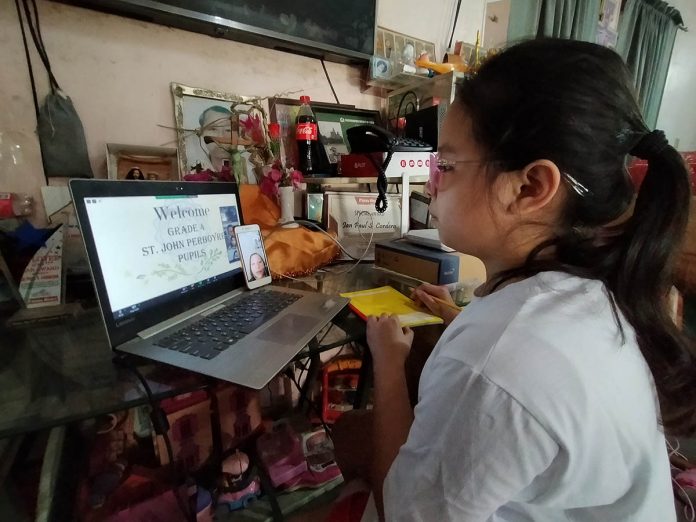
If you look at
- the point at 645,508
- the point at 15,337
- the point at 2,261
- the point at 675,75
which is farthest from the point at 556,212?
the point at 675,75

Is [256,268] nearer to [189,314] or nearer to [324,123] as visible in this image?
[189,314]

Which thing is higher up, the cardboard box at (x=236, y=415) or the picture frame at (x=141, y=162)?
the picture frame at (x=141, y=162)

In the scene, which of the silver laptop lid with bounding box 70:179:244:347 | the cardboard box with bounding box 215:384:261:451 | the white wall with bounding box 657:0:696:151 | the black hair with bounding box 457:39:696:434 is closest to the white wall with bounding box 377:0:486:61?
the silver laptop lid with bounding box 70:179:244:347

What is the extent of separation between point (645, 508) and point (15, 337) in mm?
1003

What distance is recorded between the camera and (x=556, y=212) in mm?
422

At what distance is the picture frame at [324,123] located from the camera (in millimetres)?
1223

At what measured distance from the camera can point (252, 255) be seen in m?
0.88

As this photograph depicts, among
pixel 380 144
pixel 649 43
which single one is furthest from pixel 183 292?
pixel 649 43

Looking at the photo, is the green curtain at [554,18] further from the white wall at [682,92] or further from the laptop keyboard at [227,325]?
the laptop keyboard at [227,325]

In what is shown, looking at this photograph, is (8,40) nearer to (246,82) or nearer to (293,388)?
(246,82)

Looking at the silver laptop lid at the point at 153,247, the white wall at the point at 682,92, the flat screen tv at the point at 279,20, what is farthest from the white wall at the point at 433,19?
the white wall at the point at 682,92

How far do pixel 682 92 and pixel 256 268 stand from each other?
3862 millimetres

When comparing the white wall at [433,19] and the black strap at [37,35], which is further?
the white wall at [433,19]

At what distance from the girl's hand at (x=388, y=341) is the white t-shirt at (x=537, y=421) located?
198mm
